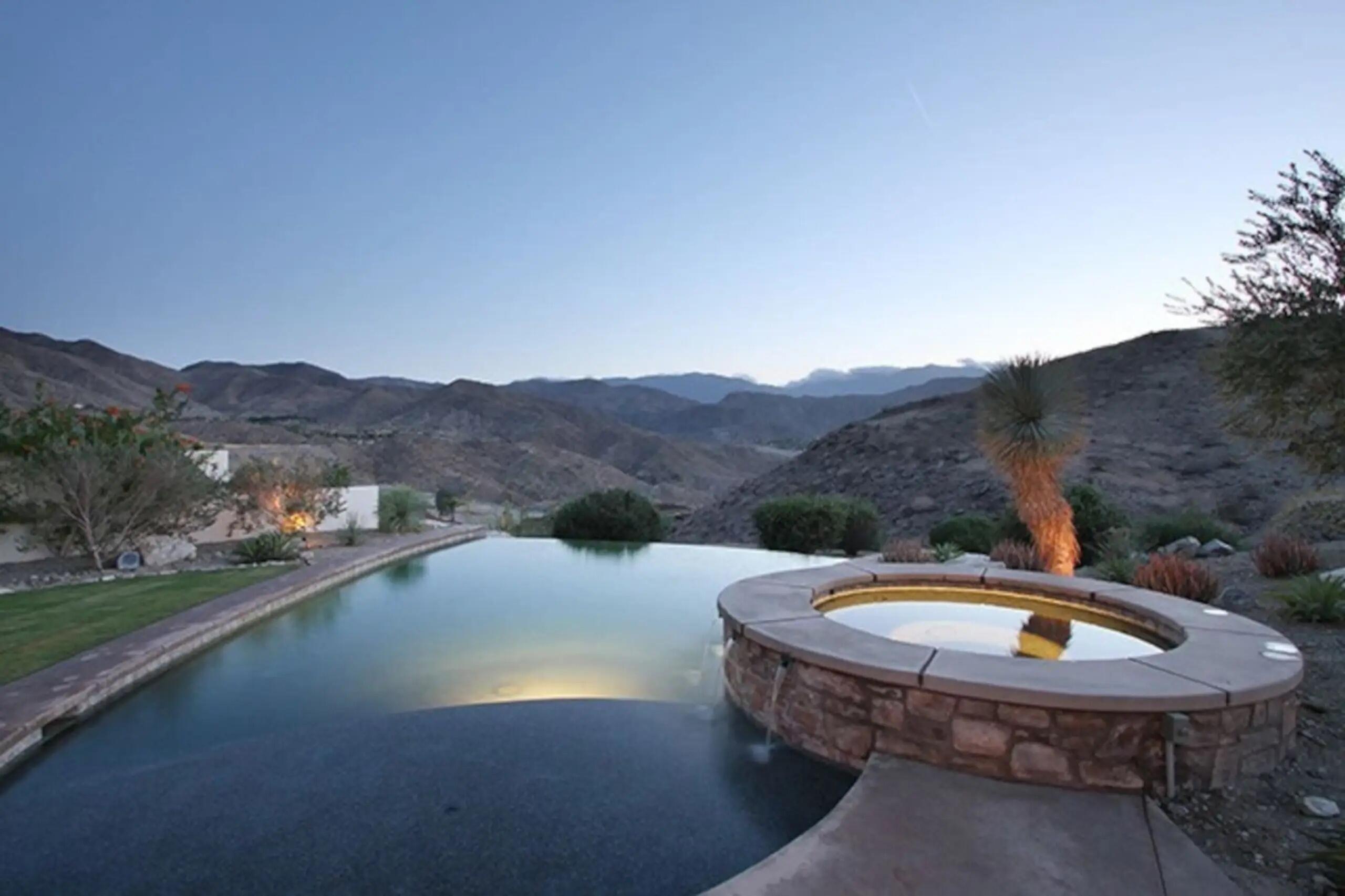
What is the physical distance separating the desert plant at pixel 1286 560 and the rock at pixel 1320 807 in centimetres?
509

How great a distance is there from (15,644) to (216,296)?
24517 millimetres

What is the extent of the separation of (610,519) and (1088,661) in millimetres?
9828

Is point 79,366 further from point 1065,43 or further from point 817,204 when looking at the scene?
point 1065,43

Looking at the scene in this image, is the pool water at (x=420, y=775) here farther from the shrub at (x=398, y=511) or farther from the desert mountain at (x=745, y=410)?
the desert mountain at (x=745, y=410)

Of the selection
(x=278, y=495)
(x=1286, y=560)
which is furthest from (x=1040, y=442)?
(x=278, y=495)

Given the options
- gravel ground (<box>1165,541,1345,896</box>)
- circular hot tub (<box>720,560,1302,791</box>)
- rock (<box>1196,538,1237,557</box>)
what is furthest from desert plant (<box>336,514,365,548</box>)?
rock (<box>1196,538,1237,557</box>)

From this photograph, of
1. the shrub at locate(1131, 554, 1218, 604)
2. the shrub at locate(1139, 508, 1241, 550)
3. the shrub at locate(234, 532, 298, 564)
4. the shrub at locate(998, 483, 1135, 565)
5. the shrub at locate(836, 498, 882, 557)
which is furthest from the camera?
the shrub at locate(836, 498, 882, 557)

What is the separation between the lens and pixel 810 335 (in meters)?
31.0

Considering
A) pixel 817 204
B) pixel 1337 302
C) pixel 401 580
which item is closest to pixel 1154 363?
pixel 817 204

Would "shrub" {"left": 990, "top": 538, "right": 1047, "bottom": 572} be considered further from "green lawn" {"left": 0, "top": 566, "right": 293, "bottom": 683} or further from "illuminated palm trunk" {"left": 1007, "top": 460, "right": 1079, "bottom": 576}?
"green lawn" {"left": 0, "top": 566, "right": 293, "bottom": 683}

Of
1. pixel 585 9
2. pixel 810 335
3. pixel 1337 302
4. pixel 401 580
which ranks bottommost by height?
pixel 401 580

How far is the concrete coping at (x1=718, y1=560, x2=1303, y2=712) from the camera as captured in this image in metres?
2.88

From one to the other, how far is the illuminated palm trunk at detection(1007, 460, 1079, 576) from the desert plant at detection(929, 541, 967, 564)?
1204mm

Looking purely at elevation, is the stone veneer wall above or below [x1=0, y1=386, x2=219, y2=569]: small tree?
below
